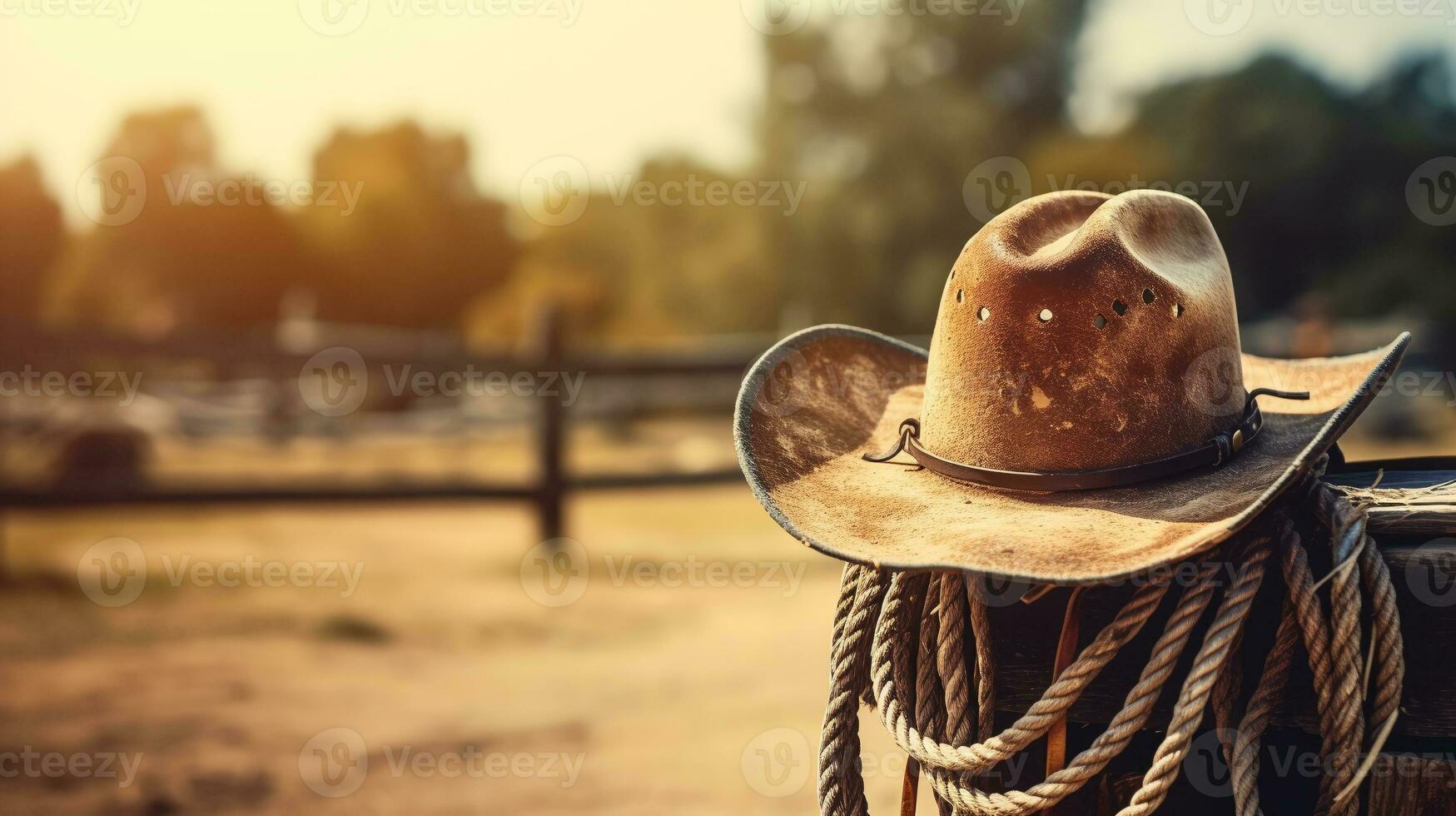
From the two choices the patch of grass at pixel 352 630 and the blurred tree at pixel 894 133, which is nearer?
the patch of grass at pixel 352 630

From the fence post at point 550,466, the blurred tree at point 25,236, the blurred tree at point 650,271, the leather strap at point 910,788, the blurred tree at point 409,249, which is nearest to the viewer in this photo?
the leather strap at point 910,788

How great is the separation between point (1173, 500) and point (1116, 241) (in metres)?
0.32

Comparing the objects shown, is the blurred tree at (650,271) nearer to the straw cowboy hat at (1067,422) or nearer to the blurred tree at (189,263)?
the blurred tree at (189,263)

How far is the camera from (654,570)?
20.0 ft

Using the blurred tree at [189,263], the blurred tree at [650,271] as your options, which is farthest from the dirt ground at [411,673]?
the blurred tree at [189,263]

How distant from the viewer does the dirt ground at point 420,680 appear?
311 centimetres

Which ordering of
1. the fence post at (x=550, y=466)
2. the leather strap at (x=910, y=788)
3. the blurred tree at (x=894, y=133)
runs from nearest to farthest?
the leather strap at (x=910, y=788) → the fence post at (x=550, y=466) → the blurred tree at (x=894, y=133)

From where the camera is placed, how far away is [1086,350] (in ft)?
3.86

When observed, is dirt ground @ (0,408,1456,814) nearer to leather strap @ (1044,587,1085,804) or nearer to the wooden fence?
the wooden fence

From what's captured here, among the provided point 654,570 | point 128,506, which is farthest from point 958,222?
point 128,506

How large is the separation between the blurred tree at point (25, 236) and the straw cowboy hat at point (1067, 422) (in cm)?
2981

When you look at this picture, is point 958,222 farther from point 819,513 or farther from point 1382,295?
point 819,513

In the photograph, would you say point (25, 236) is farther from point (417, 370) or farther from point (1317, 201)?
point (1317, 201)

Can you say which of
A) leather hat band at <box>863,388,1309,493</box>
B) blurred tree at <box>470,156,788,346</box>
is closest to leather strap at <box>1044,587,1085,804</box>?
leather hat band at <box>863,388,1309,493</box>
